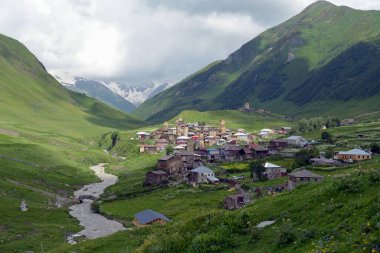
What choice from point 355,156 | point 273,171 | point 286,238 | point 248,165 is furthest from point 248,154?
point 286,238

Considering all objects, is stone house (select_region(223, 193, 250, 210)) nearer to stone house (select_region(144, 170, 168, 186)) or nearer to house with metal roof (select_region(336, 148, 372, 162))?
house with metal roof (select_region(336, 148, 372, 162))

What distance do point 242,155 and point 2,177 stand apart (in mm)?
87567

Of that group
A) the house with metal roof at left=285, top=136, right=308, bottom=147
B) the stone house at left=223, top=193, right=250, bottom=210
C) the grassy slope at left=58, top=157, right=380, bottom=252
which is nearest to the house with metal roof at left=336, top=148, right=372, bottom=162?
the stone house at left=223, top=193, right=250, bottom=210

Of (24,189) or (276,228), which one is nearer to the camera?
(276,228)

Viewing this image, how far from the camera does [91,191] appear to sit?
143 metres

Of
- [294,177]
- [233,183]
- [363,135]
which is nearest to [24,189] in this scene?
[233,183]

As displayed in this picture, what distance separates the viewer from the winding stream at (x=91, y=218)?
86306 mm

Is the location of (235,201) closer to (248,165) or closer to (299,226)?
(248,165)

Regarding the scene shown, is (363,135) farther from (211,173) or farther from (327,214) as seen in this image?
(327,214)

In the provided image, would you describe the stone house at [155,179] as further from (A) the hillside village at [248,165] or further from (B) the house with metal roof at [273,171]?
(B) the house with metal roof at [273,171]

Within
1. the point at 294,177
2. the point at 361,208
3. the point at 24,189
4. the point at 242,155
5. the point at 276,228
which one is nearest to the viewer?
the point at 361,208

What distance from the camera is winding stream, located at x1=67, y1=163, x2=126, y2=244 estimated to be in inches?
3398

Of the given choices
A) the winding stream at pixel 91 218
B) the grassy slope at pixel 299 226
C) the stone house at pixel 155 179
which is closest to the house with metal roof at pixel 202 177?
the stone house at pixel 155 179

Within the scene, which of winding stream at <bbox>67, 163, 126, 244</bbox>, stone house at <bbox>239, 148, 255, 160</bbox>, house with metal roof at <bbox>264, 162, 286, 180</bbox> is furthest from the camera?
stone house at <bbox>239, 148, 255, 160</bbox>
